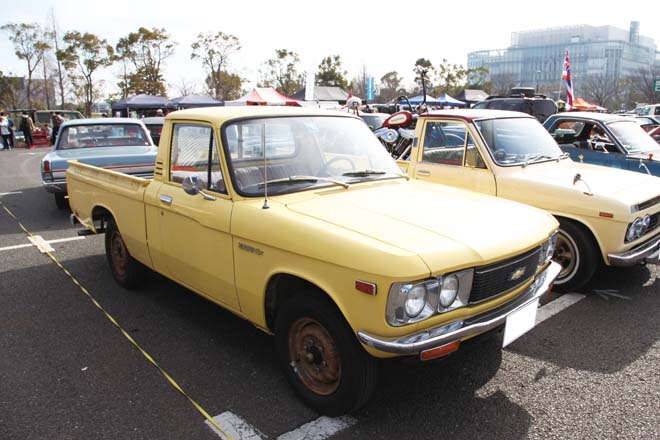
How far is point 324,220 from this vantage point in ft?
9.24

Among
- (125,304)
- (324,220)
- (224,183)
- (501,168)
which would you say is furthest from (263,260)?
(501,168)

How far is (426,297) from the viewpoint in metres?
2.44

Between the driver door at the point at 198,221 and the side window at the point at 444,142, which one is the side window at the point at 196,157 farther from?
the side window at the point at 444,142

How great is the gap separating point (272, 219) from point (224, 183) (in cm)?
62

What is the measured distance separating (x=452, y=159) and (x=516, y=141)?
0.77 meters

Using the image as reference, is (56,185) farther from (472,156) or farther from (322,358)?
(322,358)

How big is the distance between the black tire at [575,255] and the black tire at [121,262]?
4235mm

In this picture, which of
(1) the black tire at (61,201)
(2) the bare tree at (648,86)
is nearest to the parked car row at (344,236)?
(1) the black tire at (61,201)

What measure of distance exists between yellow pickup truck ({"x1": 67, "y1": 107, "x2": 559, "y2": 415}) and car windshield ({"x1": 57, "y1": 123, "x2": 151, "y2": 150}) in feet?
17.9

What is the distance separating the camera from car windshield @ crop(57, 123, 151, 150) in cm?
906

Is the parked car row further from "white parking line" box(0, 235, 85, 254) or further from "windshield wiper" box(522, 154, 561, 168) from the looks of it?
"white parking line" box(0, 235, 85, 254)

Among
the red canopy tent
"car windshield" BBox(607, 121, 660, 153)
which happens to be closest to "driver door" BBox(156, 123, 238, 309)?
"car windshield" BBox(607, 121, 660, 153)

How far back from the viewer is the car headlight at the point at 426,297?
2373 millimetres

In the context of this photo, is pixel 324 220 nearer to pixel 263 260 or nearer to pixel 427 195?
pixel 263 260
